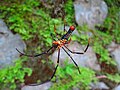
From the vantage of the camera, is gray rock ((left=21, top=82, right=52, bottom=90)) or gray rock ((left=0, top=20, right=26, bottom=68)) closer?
gray rock ((left=21, top=82, right=52, bottom=90))

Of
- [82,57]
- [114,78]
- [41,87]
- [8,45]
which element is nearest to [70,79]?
[41,87]

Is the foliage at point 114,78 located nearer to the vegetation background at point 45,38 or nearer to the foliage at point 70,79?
the vegetation background at point 45,38

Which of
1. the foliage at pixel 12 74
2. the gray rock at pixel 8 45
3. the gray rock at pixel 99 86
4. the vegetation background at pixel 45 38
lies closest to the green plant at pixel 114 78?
the vegetation background at pixel 45 38

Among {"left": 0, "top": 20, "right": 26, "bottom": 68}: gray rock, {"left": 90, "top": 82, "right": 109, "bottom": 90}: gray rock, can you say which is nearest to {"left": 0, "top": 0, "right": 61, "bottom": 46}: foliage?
{"left": 0, "top": 20, "right": 26, "bottom": 68}: gray rock

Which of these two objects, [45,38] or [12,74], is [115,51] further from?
[12,74]

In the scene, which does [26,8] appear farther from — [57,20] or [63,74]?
[63,74]

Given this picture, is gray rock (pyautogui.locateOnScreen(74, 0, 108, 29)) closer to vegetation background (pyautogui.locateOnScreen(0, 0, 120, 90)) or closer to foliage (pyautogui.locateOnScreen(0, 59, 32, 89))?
vegetation background (pyautogui.locateOnScreen(0, 0, 120, 90))
